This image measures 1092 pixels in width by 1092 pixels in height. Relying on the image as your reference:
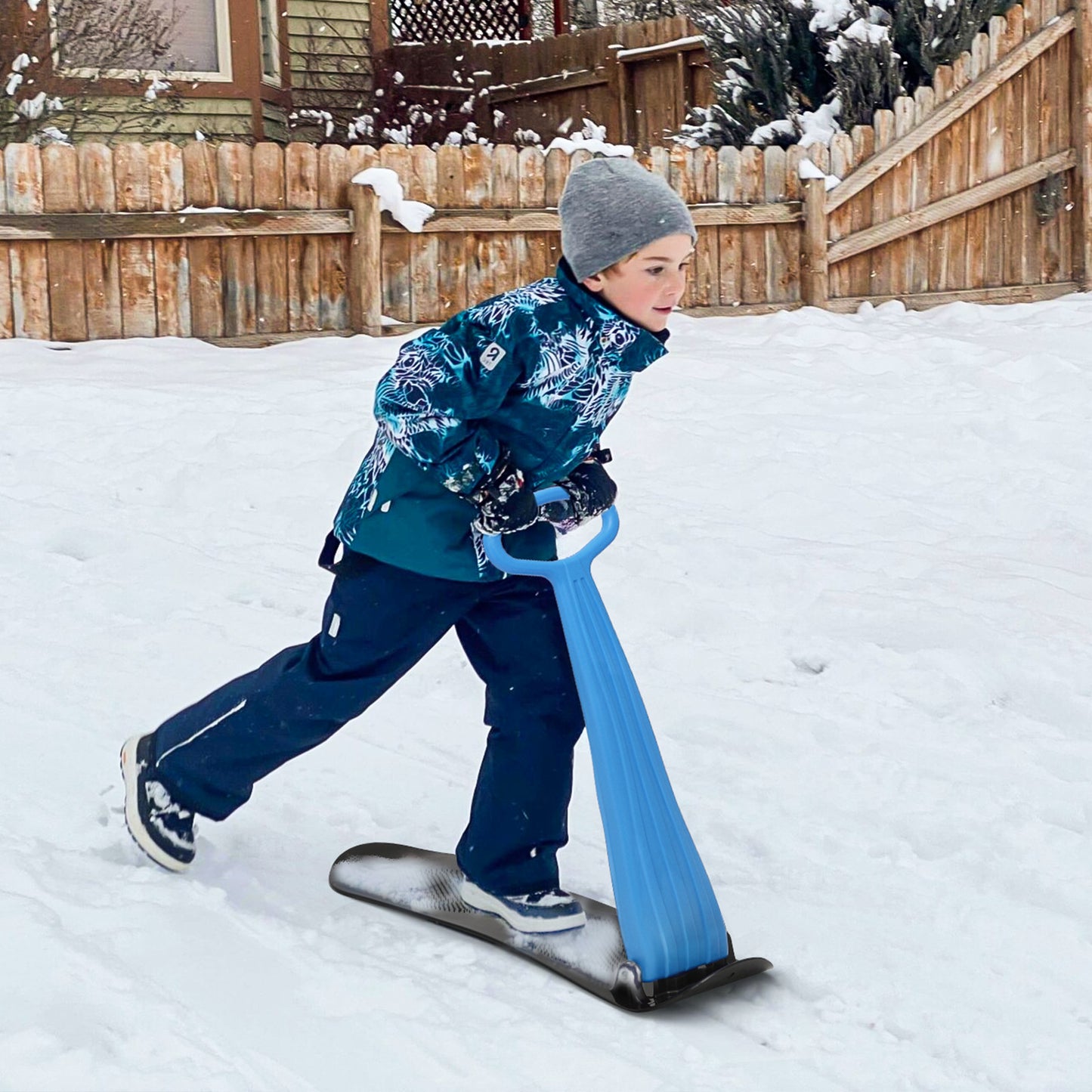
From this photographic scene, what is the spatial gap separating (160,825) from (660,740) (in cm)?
124

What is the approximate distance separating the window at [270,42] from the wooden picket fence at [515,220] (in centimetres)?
630

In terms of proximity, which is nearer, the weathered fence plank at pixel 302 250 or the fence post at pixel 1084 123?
the weathered fence plank at pixel 302 250

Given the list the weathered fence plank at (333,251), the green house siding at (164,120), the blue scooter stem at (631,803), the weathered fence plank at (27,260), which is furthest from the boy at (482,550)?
the green house siding at (164,120)

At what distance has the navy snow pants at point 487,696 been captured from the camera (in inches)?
94.8

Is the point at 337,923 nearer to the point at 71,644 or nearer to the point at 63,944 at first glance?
the point at 63,944

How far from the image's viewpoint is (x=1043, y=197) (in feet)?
30.4

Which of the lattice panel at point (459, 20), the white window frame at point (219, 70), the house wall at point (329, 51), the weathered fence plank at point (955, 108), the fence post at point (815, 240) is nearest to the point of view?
the fence post at point (815, 240)

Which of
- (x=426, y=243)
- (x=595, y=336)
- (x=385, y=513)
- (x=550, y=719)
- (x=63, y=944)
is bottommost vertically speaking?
(x=63, y=944)

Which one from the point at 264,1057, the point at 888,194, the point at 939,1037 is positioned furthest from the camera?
the point at 888,194

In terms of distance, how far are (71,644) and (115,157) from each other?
12.2ft

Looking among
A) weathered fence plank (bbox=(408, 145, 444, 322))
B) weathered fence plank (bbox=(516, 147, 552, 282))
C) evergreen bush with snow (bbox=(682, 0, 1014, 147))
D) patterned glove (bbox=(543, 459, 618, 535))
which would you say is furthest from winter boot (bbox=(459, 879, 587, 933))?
evergreen bush with snow (bbox=(682, 0, 1014, 147))

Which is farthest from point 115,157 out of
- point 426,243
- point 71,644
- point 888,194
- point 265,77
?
point 265,77

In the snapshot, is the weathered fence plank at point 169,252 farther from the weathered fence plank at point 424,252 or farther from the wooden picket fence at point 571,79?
the wooden picket fence at point 571,79

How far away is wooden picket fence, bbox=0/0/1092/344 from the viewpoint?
22.0ft
